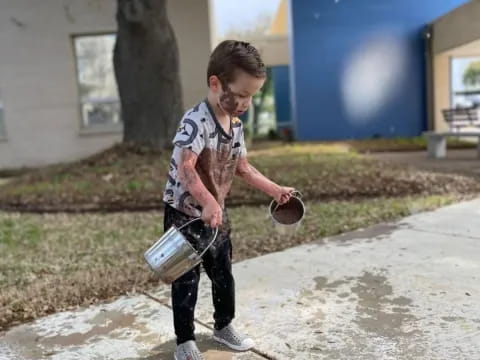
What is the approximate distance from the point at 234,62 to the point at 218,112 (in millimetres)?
244

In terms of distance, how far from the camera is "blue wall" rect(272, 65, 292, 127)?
20.2 metres

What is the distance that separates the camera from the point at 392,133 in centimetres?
1564

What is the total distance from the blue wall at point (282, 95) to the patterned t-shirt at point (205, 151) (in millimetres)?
17763

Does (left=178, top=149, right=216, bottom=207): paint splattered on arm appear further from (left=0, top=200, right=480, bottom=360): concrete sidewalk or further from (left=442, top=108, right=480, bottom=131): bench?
(left=442, top=108, right=480, bottom=131): bench

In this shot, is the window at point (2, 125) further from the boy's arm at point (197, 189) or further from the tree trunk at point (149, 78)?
the boy's arm at point (197, 189)

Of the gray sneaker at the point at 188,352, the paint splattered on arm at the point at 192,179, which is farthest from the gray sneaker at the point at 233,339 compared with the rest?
the paint splattered on arm at the point at 192,179

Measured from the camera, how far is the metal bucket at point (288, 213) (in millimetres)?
2625

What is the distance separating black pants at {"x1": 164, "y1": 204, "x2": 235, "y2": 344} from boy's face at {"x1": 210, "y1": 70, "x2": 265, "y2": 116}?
1.70ft

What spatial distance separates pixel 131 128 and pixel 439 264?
6.71m

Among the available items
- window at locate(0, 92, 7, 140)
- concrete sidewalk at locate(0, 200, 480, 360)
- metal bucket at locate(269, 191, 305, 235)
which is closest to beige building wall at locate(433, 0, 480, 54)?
concrete sidewalk at locate(0, 200, 480, 360)

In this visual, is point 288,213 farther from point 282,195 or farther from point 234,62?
point 234,62

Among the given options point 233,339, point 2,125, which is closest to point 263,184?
point 233,339

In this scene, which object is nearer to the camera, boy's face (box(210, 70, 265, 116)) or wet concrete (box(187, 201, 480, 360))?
boy's face (box(210, 70, 265, 116))

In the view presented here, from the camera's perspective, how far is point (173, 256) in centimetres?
228
